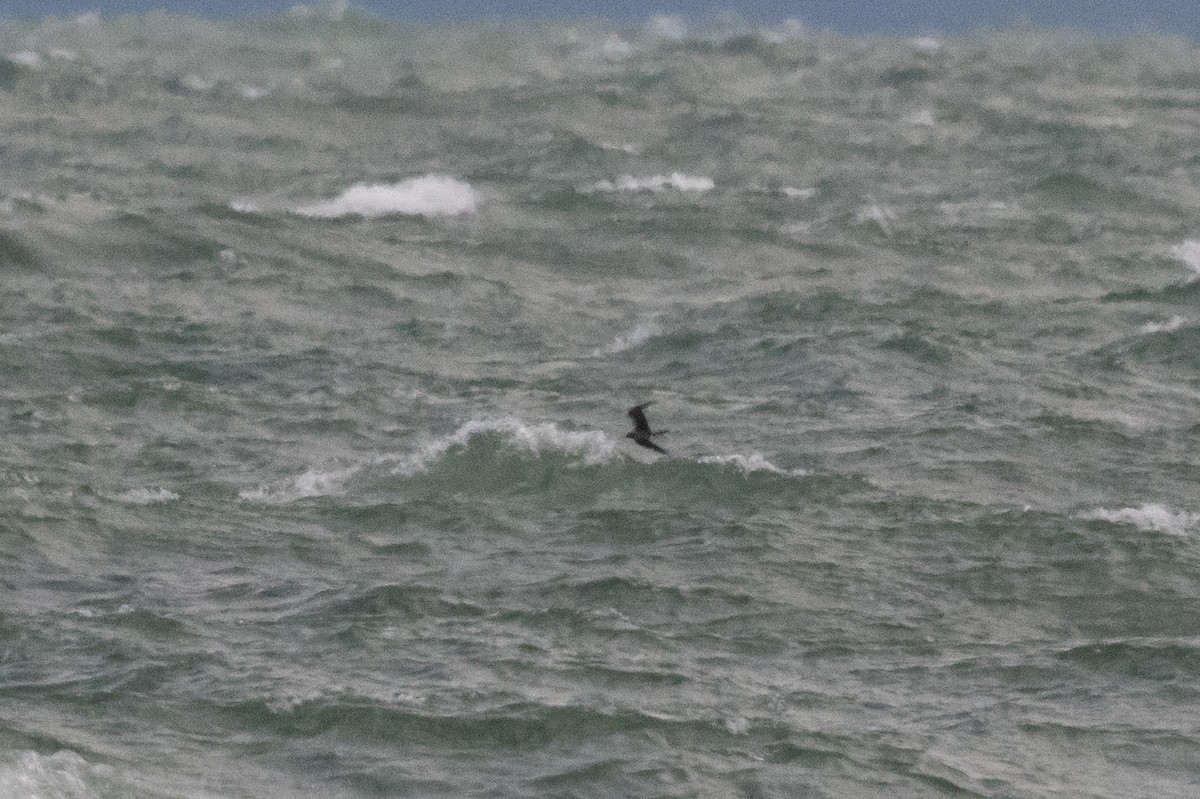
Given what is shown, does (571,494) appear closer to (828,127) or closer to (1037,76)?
(828,127)

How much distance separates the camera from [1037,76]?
271 feet

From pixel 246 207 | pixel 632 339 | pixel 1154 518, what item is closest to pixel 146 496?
pixel 1154 518

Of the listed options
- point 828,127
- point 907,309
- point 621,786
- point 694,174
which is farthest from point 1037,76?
point 621,786

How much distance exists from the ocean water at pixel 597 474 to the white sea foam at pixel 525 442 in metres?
0.08

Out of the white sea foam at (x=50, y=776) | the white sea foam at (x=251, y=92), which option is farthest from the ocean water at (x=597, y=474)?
the white sea foam at (x=251, y=92)

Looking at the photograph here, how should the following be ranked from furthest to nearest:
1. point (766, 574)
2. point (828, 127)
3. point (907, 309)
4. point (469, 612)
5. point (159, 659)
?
point (828, 127) → point (907, 309) → point (766, 574) → point (469, 612) → point (159, 659)

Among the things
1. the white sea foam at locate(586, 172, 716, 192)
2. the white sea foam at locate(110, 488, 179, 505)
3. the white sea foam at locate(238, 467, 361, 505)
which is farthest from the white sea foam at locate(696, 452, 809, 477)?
the white sea foam at locate(586, 172, 716, 192)

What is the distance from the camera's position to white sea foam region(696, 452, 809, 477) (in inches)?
1087

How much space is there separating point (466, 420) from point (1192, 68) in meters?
68.0

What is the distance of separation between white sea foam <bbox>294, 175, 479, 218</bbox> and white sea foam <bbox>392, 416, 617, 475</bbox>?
18.8m

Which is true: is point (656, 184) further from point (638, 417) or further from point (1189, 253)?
point (638, 417)

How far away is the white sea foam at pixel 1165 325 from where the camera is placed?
119ft

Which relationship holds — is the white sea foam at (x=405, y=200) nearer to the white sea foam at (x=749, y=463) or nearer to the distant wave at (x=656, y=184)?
the distant wave at (x=656, y=184)

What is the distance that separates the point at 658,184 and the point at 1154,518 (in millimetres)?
26497
